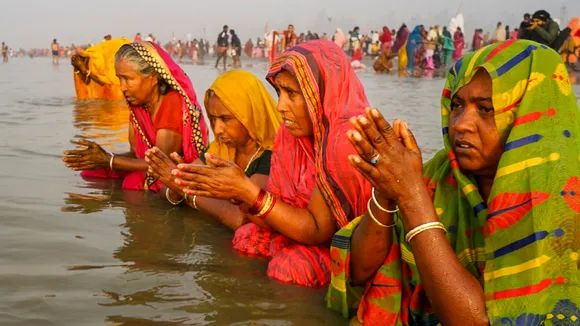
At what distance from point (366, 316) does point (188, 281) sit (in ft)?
3.36

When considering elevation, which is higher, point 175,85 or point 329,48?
point 329,48

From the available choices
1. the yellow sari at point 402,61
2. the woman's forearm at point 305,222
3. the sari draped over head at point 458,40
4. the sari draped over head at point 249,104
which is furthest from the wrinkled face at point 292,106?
the sari draped over head at point 458,40

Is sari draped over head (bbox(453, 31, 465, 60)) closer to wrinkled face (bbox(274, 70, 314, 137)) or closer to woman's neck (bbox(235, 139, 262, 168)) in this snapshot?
woman's neck (bbox(235, 139, 262, 168))

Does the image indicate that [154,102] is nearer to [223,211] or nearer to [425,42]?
[223,211]

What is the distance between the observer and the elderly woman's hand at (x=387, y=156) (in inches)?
82.5

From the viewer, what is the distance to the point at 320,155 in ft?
10.8

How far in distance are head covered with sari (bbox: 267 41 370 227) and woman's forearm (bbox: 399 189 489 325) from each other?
97 cm

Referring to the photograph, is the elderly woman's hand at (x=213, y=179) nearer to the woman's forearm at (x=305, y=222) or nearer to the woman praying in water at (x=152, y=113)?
the woman's forearm at (x=305, y=222)

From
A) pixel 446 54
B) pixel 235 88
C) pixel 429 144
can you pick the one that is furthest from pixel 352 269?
pixel 446 54

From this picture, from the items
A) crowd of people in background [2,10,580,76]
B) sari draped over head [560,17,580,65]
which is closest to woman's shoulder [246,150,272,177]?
crowd of people in background [2,10,580,76]

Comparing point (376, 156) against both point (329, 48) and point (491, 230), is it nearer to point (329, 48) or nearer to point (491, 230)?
point (491, 230)

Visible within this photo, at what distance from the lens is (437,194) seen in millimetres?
2516

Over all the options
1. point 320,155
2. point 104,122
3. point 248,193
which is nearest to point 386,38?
point 104,122

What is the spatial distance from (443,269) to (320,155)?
46.5 inches
